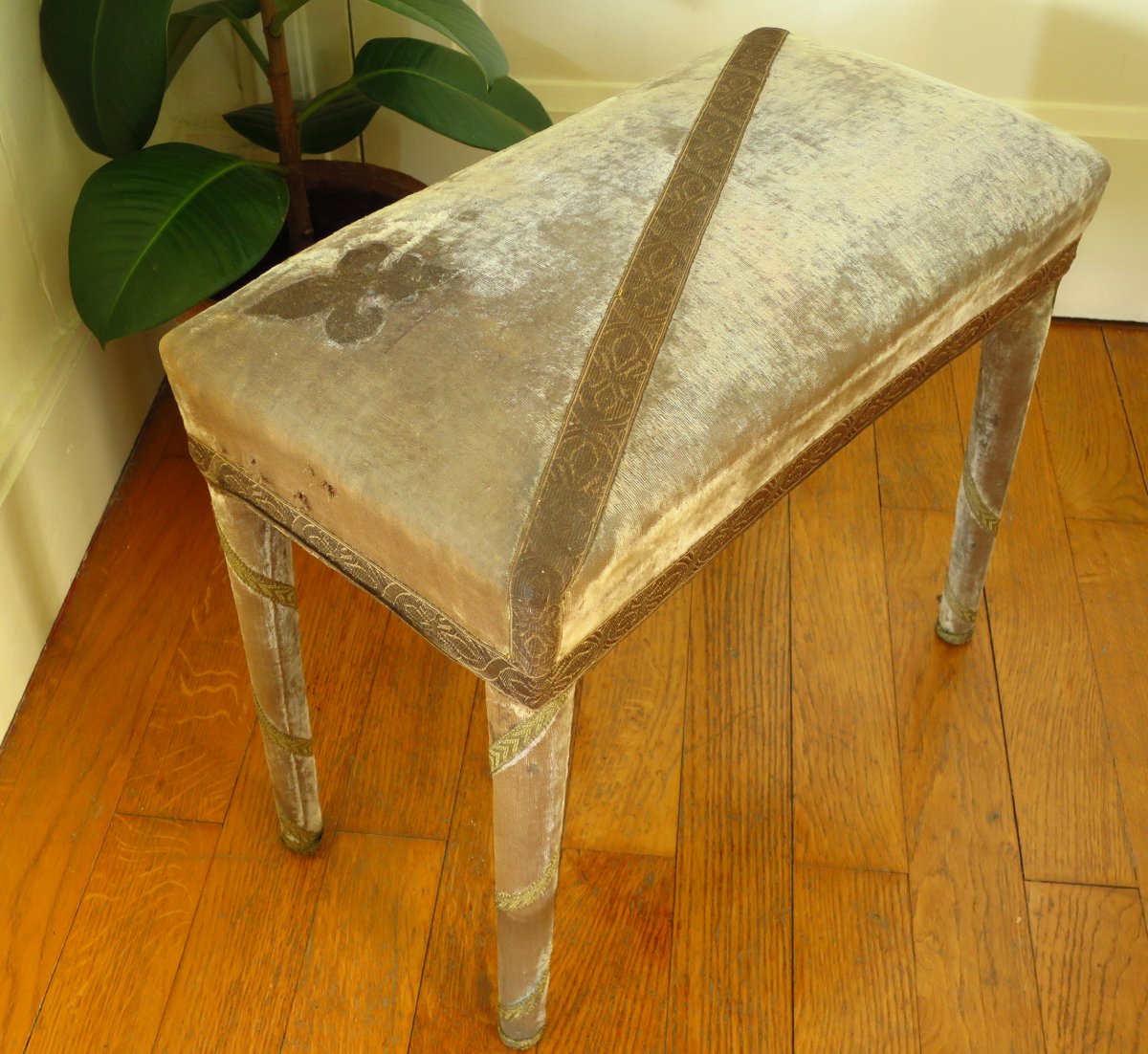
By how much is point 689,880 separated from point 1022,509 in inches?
24.3

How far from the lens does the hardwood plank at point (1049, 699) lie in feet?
3.57

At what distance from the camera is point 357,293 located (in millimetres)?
752

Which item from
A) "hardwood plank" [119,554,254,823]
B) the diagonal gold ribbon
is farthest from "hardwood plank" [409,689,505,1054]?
the diagonal gold ribbon

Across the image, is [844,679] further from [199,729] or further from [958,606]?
[199,729]

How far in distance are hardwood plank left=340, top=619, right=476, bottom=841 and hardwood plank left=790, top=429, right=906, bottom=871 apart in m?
0.31

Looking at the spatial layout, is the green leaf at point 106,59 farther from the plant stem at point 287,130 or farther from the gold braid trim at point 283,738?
the gold braid trim at point 283,738

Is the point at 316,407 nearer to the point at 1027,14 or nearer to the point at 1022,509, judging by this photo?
the point at 1022,509

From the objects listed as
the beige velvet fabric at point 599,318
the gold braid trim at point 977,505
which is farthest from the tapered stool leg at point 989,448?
the beige velvet fabric at point 599,318

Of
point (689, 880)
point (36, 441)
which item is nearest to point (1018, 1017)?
point (689, 880)

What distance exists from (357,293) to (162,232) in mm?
406

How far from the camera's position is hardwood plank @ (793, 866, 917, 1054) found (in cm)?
96

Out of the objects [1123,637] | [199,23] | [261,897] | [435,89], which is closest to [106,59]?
[199,23]

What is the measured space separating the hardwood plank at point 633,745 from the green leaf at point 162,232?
510 mm

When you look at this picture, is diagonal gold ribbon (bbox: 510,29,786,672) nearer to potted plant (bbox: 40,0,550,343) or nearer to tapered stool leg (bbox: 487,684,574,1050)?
tapered stool leg (bbox: 487,684,574,1050)
